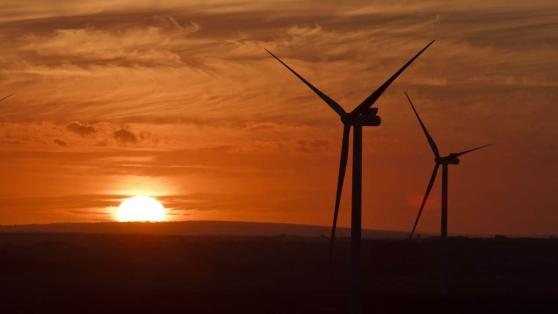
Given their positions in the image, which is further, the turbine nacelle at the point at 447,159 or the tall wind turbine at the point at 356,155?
the turbine nacelle at the point at 447,159

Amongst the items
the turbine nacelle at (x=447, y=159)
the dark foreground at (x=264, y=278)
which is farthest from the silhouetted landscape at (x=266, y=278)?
the turbine nacelle at (x=447, y=159)

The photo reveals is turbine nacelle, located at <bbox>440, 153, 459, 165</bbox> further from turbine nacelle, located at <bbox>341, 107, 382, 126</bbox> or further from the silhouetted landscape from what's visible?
turbine nacelle, located at <bbox>341, 107, 382, 126</bbox>

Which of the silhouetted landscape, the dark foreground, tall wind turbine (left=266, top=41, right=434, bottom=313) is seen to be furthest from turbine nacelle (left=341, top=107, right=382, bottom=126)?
the dark foreground

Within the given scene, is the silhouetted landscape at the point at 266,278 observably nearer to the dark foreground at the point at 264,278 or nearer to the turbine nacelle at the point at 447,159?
the dark foreground at the point at 264,278

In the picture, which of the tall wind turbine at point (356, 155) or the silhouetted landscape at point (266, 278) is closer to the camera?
the tall wind turbine at point (356, 155)

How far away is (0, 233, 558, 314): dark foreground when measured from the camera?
77562mm

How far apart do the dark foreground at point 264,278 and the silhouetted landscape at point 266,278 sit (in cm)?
11

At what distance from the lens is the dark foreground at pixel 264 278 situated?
254 ft

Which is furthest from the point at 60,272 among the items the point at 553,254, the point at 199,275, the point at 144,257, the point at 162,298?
the point at 553,254

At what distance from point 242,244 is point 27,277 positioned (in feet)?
190

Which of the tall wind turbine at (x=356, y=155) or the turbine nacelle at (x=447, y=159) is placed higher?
the turbine nacelle at (x=447, y=159)

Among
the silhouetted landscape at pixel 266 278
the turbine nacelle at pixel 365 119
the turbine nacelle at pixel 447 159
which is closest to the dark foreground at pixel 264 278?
the silhouetted landscape at pixel 266 278

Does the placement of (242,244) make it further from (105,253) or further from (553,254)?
(553,254)

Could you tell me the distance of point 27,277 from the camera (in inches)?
4409
